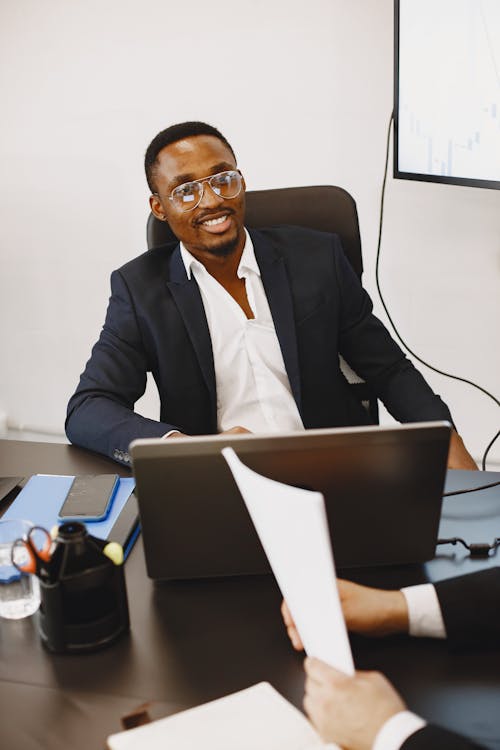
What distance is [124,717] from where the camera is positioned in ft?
2.58

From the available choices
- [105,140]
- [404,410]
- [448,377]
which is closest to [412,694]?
[404,410]

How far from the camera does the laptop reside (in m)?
0.90

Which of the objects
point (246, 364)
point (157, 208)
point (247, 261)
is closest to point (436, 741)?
point (246, 364)

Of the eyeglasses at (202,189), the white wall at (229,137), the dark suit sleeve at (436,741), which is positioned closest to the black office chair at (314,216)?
the eyeglasses at (202,189)

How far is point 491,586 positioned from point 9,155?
2.59 meters

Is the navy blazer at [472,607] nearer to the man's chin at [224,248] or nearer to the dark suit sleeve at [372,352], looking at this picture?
the dark suit sleeve at [372,352]

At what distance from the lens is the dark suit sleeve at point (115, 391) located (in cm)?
144

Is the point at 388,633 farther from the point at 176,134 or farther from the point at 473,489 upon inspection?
the point at 176,134

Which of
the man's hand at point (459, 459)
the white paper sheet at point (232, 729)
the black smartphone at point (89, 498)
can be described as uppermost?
the black smartphone at point (89, 498)

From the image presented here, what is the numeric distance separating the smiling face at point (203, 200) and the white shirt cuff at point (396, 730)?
1.23 metres

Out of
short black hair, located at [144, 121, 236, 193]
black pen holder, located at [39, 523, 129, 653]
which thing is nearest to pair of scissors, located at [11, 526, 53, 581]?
black pen holder, located at [39, 523, 129, 653]

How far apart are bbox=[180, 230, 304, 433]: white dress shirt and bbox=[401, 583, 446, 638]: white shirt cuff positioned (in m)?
0.91

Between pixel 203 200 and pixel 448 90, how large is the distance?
0.81m

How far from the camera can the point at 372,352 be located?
71.8 inches
